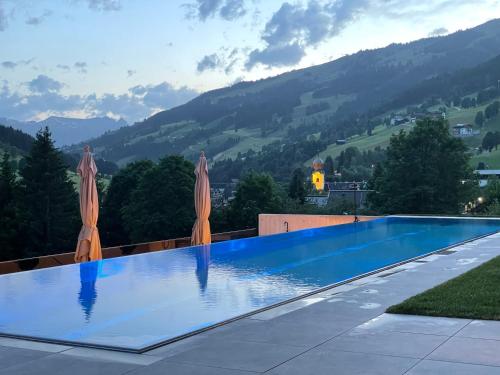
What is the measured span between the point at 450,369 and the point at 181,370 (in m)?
1.95

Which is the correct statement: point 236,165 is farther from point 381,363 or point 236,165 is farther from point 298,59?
point 381,363

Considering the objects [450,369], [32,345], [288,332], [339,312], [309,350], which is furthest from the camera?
[339,312]

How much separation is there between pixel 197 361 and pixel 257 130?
558 ft

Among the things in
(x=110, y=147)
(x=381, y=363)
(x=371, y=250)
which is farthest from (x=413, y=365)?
(x=110, y=147)

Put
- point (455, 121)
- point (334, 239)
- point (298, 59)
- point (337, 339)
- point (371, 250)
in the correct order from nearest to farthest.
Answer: point (337, 339)
point (371, 250)
point (334, 239)
point (298, 59)
point (455, 121)

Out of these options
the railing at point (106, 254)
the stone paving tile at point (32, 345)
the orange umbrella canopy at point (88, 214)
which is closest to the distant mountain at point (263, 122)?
the railing at point (106, 254)

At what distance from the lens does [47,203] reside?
134 ft

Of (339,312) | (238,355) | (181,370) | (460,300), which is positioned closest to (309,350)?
(238,355)

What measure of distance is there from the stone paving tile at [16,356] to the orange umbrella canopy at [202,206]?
1032cm

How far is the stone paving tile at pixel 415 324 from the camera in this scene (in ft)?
17.8

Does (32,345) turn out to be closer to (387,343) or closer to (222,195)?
(387,343)

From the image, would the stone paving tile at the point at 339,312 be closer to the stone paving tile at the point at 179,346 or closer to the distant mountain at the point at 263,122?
the stone paving tile at the point at 179,346

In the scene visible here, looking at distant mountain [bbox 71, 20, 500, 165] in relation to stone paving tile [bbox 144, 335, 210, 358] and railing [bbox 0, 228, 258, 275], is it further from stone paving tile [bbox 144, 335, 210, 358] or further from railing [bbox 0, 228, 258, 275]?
stone paving tile [bbox 144, 335, 210, 358]

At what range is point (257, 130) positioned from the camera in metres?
174
